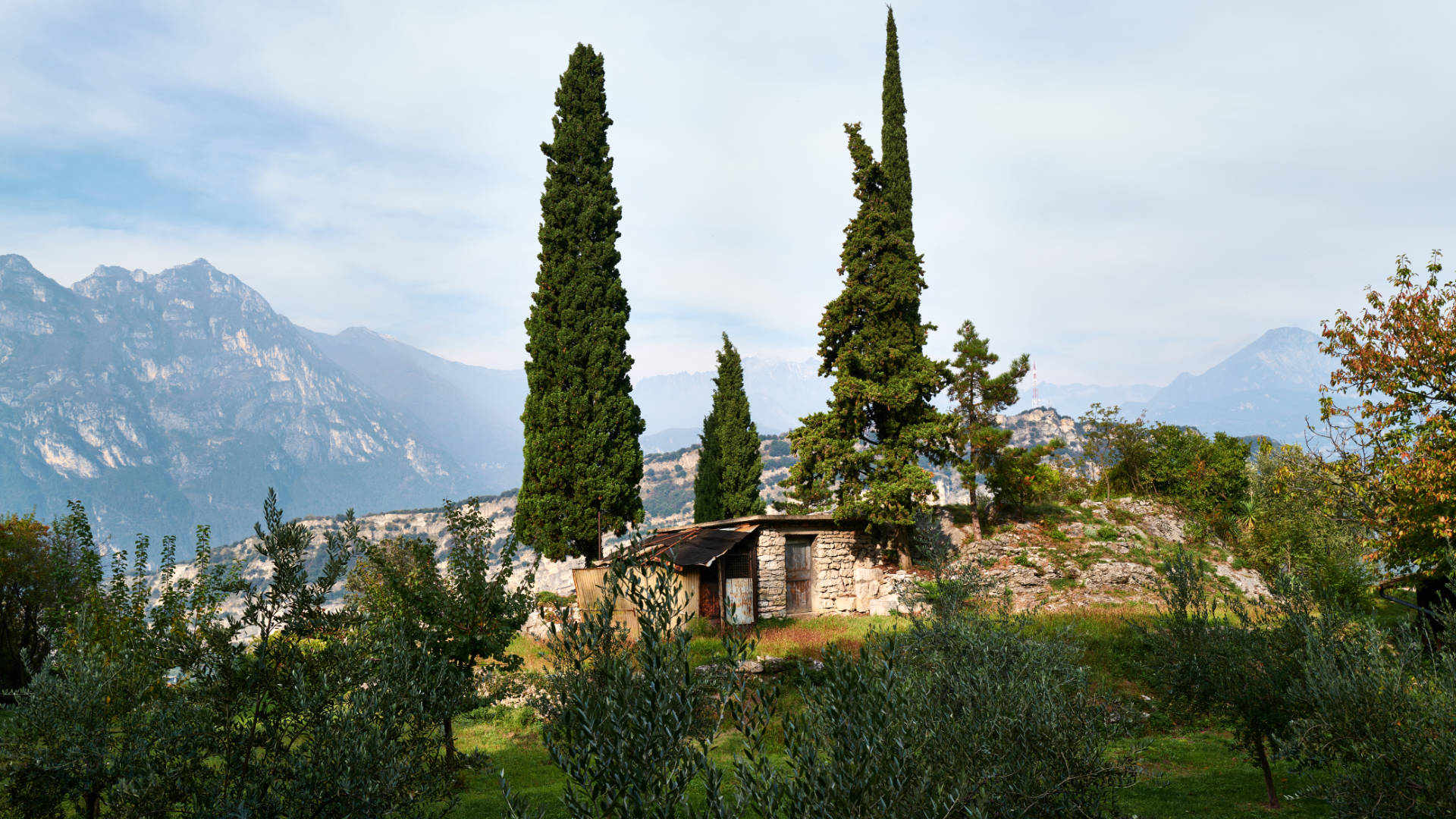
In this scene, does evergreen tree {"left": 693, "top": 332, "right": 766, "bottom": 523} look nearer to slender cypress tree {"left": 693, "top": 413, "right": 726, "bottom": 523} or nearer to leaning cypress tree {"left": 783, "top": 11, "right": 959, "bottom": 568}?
slender cypress tree {"left": 693, "top": 413, "right": 726, "bottom": 523}

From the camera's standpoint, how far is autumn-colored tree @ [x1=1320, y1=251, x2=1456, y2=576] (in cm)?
1470

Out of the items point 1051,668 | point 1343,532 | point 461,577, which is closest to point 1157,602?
point 1343,532

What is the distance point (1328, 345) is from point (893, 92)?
22475 mm

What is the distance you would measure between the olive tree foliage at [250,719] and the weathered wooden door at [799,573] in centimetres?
2148

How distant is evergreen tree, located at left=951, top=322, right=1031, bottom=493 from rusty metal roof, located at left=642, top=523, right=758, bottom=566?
10.4 m

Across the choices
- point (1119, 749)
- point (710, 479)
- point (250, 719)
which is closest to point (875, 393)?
point (710, 479)

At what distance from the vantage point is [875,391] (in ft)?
94.8

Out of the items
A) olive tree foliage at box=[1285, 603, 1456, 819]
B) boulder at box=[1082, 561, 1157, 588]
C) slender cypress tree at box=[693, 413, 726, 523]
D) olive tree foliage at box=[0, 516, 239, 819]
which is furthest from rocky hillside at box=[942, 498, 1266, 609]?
olive tree foliage at box=[0, 516, 239, 819]

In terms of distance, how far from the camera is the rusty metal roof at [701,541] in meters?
24.1

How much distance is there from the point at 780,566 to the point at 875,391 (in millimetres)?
7998

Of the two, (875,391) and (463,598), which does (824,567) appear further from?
(463,598)

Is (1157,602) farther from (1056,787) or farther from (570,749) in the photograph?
(570,749)

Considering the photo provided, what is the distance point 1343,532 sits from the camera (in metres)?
26.4

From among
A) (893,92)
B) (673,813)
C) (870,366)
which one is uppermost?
(893,92)
